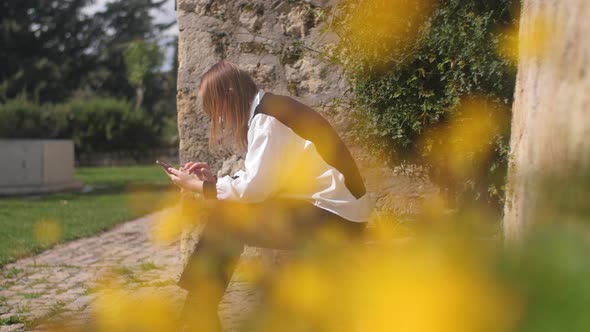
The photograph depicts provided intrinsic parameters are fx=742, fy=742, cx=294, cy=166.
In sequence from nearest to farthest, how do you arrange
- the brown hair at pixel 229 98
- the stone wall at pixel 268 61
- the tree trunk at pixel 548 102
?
the tree trunk at pixel 548 102, the brown hair at pixel 229 98, the stone wall at pixel 268 61

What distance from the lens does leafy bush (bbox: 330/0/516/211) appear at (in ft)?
11.7

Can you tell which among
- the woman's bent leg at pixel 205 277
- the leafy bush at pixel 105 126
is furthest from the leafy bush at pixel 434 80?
the leafy bush at pixel 105 126

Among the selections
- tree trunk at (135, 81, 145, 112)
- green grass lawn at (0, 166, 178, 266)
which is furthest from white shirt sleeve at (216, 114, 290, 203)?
tree trunk at (135, 81, 145, 112)

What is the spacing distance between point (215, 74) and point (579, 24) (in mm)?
1582

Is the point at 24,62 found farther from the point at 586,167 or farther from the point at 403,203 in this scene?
the point at 586,167

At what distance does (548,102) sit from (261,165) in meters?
1.15

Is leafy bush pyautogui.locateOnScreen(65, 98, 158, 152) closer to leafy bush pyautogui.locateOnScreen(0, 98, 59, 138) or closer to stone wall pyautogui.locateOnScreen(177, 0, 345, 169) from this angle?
leafy bush pyautogui.locateOnScreen(0, 98, 59, 138)

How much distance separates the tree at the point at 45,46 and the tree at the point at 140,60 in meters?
2.42

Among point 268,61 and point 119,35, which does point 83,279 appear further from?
point 119,35

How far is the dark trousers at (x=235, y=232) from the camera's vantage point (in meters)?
2.80

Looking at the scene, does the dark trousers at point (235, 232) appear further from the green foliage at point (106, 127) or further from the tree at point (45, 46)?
the tree at point (45, 46)

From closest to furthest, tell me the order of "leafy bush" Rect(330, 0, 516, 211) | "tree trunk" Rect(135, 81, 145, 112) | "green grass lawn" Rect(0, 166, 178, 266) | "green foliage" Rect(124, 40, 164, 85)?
"leafy bush" Rect(330, 0, 516, 211)
"green grass lawn" Rect(0, 166, 178, 266)
"green foliage" Rect(124, 40, 164, 85)
"tree trunk" Rect(135, 81, 145, 112)

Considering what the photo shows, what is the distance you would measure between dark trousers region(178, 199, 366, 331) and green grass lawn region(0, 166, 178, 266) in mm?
3099

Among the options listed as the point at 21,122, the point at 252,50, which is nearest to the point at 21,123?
the point at 21,122
